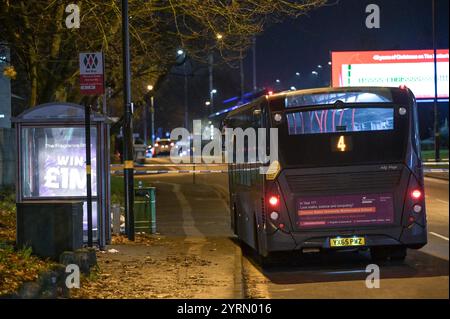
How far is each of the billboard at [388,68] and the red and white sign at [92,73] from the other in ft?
149

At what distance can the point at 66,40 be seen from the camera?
1838 centimetres

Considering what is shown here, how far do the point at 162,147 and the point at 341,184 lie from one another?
62107mm

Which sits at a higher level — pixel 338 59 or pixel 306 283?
pixel 338 59

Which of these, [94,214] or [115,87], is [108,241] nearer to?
[94,214]

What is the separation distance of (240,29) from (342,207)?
6293mm

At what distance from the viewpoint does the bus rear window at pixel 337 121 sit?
11.2 metres

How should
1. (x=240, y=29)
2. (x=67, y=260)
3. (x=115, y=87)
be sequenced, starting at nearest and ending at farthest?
(x=67, y=260) < (x=240, y=29) < (x=115, y=87)

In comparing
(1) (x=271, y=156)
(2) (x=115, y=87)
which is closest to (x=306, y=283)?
(1) (x=271, y=156)

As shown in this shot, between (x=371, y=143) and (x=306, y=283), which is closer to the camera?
(x=306, y=283)

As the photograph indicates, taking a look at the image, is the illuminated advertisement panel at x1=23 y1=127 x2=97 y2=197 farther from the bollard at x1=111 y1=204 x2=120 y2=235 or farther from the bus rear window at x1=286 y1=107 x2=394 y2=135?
the bus rear window at x1=286 y1=107 x2=394 y2=135

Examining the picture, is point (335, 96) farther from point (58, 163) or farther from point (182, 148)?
point (182, 148)

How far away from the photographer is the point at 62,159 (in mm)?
13469

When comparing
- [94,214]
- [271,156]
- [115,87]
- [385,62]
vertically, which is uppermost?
[385,62]
